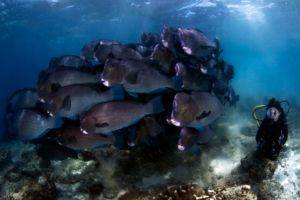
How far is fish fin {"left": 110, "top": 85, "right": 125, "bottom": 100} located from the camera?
5.05 meters

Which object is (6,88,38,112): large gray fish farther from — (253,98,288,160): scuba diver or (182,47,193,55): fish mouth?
(253,98,288,160): scuba diver

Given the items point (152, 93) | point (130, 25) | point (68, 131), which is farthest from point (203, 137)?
point (130, 25)

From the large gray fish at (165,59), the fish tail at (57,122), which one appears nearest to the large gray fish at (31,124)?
the fish tail at (57,122)

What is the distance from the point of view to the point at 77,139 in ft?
18.4

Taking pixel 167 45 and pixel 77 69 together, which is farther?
pixel 167 45

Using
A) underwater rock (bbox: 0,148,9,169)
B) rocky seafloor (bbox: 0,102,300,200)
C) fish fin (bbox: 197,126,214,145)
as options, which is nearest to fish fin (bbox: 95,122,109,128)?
rocky seafloor (bbox: 0,102,300,200)

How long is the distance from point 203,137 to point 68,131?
2.24 meters

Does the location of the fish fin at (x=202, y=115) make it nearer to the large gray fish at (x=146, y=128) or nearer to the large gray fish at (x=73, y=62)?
the large gray fish at (x=146, y=128)

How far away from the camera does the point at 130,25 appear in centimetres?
3719

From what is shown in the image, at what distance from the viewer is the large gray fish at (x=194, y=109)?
4855 mm

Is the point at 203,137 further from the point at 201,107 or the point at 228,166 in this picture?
the point at 228,166

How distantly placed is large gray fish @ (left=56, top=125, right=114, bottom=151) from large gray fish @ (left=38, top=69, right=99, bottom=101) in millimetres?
659

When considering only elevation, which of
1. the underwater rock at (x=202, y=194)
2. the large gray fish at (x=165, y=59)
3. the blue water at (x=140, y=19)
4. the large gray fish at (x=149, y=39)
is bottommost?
the blue water at (x=140, y=19)

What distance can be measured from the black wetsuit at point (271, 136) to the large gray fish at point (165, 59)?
7.02 feet
